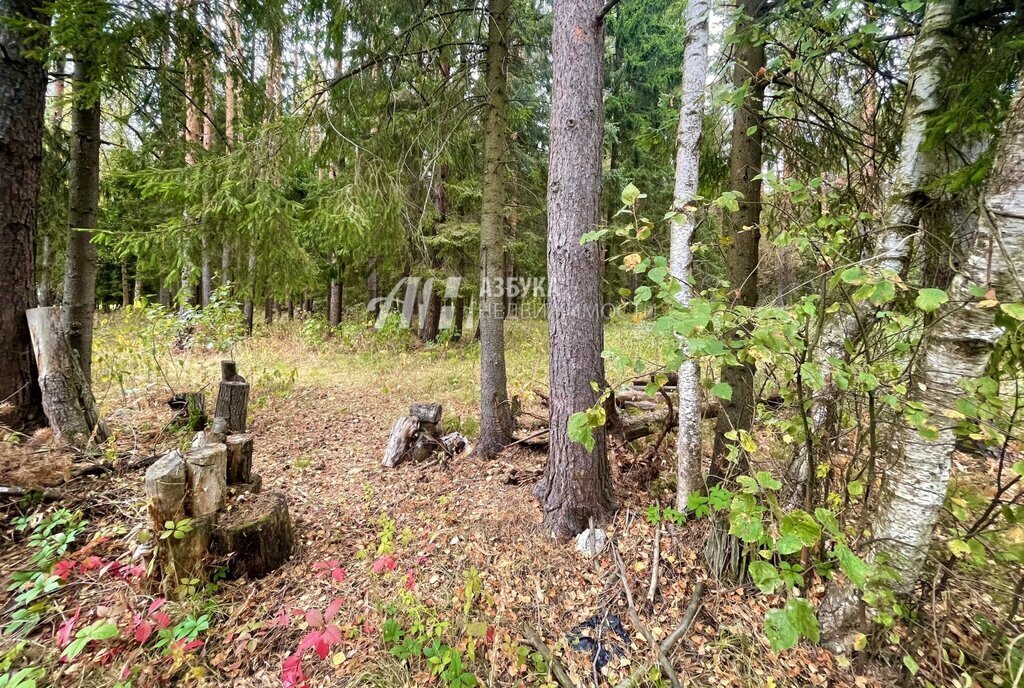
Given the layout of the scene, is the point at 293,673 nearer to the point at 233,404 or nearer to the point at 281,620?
the point at 281,620

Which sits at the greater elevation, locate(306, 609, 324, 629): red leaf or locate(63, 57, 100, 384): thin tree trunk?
locate(63, 57, 100, 384): thin tree trunk

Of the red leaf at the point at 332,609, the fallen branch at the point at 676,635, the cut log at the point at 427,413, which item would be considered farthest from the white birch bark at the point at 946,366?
the cut log at the point at 427,413

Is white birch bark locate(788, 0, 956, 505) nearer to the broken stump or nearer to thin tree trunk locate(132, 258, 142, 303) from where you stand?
the broken stump

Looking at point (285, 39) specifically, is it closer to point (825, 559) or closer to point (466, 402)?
point (466, 402)

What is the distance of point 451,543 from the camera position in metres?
3.30

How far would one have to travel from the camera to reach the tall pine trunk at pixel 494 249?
4770mm

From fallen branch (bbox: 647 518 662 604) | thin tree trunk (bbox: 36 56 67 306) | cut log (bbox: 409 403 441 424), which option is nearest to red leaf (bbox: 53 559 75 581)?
cut log (bbox: 409 403 441 424)

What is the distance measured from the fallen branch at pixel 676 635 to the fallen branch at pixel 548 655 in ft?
0.95

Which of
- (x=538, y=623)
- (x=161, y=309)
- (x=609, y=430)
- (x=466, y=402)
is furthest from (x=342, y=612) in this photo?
(x=161, y=309)

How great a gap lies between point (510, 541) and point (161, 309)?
6.83 metres

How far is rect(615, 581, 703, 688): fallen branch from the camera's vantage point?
2232 millimetres

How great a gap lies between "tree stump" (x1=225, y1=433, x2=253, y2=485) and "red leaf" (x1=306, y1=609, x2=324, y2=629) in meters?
1.35

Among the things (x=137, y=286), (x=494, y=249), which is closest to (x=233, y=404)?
(x=494, y=249)

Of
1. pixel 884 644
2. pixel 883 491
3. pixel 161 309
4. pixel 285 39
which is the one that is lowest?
pixel 884 644
